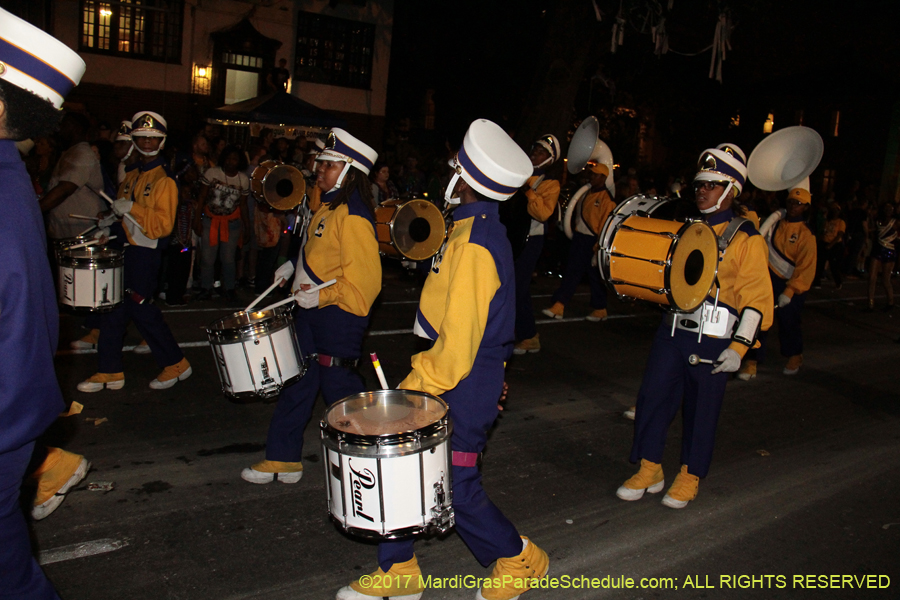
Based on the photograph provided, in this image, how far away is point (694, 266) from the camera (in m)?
4.55

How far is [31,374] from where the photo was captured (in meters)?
2.26

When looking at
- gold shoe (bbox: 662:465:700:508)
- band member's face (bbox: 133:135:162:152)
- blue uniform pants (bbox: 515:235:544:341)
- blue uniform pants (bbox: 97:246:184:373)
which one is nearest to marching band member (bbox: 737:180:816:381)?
blue uniform pants (bbox: 515:235:544:341)

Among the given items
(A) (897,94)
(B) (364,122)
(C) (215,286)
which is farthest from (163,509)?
(A) (897,94)

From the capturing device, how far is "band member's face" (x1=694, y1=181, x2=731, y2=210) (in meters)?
4.77

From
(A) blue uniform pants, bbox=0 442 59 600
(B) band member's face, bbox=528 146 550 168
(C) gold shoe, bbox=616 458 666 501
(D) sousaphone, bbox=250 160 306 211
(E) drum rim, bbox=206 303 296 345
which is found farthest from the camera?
(B) band member's face, bbox=528 146 550 168

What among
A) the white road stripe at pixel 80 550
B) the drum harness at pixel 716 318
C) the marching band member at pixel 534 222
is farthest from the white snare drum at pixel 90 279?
the drum harness at pixel 716 318

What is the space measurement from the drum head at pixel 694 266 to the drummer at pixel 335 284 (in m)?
1.86

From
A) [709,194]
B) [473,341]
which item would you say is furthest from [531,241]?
[473,341]

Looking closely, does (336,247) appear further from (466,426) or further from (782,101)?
(782,101)

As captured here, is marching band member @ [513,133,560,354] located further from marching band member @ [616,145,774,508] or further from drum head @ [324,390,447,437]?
drum head @ [324,390,447,437]

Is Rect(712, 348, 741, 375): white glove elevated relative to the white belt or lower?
lower

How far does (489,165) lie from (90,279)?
12.7 ft

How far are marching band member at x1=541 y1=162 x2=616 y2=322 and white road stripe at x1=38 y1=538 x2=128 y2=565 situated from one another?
763 centimetres

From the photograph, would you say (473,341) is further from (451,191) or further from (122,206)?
(122,206)
